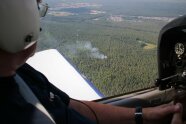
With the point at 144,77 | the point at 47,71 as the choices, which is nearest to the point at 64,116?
the point at 47,71

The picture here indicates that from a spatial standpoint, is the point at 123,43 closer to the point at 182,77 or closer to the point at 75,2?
the point at 75,2

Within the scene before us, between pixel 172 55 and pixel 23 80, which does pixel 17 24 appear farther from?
pixel 172 55

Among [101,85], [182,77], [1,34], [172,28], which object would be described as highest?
[1,34]

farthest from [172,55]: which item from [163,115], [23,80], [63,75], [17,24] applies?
[17,24]

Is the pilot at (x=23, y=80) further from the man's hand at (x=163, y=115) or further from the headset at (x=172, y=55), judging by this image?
the headset at (x=172, y=55)

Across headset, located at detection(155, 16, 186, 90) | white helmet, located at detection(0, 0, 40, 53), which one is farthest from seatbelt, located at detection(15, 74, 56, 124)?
headset, located at detection(155, 16, 186, 90)

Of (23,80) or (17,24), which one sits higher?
(17,24)
